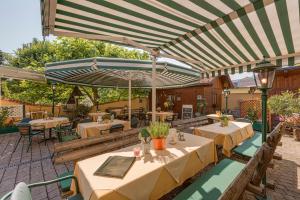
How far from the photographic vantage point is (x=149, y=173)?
2.04 metres

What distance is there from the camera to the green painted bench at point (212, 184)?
2.13 m

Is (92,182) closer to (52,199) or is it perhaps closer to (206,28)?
(52,199)

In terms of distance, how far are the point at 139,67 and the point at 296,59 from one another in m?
3.60

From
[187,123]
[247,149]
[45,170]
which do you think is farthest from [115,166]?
[187,123]

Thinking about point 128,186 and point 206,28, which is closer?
point 128,186

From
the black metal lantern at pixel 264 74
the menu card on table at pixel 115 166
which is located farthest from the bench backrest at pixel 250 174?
the menu card on table at pixel 115 166

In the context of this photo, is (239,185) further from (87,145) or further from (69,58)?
(69,58)

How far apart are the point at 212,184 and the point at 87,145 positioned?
7.87 feet

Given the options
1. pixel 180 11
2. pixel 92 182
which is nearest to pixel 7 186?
pixel 92 182

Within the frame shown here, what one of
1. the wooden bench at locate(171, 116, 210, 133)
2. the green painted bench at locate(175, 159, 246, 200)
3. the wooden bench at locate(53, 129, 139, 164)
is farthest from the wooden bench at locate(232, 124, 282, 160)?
the wooden bench at locate(53, 129, 139, 164)

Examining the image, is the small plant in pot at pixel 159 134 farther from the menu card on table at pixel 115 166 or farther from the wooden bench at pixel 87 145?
the wooden bench at pixel 87 145

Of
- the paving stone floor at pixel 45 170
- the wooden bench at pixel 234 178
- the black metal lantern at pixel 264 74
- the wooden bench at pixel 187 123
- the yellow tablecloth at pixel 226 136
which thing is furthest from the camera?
the wooden bench at pixel 187 123

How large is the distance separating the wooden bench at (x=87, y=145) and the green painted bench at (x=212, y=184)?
1.83 m

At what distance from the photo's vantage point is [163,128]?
9.29ft
